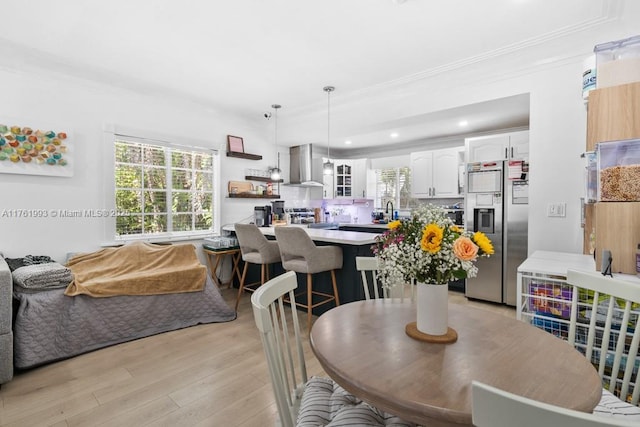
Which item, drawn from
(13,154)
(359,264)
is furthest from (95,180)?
(359,264)

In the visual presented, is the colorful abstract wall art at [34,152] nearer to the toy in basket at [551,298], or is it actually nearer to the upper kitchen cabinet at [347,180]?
the upper kitchen cabinet at [347,180]

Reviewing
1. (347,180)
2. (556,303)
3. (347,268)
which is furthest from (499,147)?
(347,180)

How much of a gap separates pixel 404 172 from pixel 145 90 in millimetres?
4055

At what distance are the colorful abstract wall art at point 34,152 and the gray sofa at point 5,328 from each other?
1.36m

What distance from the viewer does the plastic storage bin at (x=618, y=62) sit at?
72.1 inches

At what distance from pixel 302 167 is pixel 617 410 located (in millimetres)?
4680

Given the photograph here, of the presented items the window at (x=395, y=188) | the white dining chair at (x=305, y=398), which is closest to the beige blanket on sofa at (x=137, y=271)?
the white dining chair at (x=305, y=398)

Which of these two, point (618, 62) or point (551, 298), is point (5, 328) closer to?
point (551, 298)

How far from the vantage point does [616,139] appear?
5.96ft

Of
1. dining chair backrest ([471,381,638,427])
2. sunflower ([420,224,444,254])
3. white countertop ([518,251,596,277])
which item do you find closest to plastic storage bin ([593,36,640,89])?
Answer: white countertop ([518,251,596,277])

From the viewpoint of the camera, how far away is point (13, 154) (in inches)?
117

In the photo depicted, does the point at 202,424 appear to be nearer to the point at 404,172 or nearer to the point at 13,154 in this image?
the point at 13,154

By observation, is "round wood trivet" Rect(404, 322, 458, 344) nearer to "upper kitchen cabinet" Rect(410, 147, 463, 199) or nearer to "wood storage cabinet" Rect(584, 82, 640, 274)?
"wood storage cabinet" Rect(584, 82, 640, 274)

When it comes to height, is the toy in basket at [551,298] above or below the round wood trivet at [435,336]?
below
